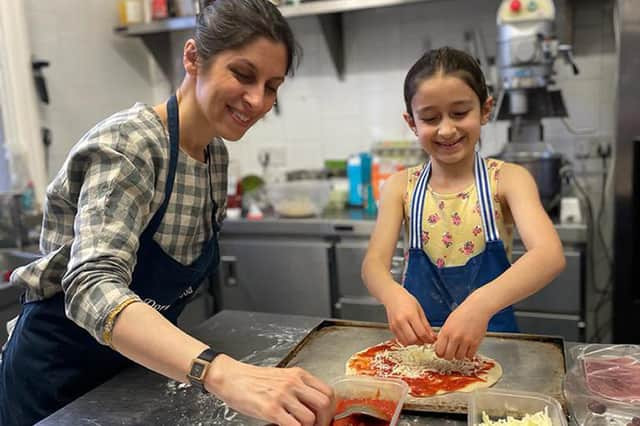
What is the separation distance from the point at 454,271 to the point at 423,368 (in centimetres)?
32

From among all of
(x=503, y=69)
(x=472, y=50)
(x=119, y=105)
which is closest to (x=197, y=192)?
(x=503, y=69)

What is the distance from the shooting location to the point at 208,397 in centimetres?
103

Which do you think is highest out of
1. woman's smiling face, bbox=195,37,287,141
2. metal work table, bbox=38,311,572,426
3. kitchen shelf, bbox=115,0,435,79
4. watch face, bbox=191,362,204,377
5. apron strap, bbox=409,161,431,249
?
kitchen shelf, bbox=115,0,435,79

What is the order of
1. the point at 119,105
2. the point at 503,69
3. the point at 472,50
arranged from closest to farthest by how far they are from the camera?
the point at 503,69
the point at 472,50
the point at 119,105

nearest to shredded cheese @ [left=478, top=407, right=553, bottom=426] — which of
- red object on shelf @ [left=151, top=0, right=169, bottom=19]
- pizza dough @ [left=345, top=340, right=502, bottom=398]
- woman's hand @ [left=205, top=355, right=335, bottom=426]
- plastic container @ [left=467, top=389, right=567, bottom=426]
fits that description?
plastic container @ [left=467, top=389, right=567, bottom=426]

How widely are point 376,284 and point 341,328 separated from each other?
0.13m

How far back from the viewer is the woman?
0.80 m

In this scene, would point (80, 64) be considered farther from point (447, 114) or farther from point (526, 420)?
point (526, 420)

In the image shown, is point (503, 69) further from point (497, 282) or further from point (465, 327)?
point (465, 327)

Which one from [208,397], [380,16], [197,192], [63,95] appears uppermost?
[380,16]

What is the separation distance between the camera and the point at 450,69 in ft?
4.10

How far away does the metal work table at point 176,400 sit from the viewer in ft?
3.12

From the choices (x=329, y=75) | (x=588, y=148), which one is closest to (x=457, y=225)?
(x=588, y=148)

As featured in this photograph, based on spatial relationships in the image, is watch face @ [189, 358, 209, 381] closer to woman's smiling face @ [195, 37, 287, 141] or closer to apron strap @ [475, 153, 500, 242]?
woman's smiling face @ [195, 37, 287, 141]
